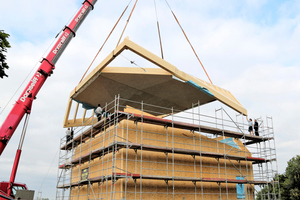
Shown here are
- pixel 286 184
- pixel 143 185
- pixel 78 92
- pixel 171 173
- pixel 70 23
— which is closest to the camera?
pixel 143 185

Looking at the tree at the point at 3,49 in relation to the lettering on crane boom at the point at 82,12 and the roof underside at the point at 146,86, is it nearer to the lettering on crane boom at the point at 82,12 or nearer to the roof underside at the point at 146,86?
the roof underside at the point at 146,86

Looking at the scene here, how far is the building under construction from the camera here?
14492 mm

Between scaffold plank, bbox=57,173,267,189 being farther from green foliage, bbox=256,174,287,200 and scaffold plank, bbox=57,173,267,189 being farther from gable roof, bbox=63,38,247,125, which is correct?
gable roof, bbox=63,38,247,125

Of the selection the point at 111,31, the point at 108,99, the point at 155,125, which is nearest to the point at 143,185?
the point at 155,125

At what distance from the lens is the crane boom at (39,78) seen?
1372 cm

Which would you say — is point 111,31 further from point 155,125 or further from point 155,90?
point 155,125

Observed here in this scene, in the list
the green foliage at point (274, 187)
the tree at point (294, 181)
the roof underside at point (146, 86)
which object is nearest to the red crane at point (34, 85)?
the roof underside at point (146, 86)

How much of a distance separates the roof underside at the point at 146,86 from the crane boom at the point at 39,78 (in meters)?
2.41

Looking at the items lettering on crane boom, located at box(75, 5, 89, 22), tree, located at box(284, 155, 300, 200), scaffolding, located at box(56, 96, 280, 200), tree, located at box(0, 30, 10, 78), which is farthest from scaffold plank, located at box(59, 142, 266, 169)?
tree, located at box(284, 155, 300, 200)

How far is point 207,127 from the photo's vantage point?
696 inches

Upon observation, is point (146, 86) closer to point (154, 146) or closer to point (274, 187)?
point (154, 146)

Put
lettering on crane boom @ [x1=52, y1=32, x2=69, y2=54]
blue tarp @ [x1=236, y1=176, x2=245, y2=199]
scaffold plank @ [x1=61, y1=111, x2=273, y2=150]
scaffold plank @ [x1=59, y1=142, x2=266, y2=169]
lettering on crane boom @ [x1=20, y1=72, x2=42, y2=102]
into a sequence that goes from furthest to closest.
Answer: blue tarp @ [x1=236, y1=176, x2=245, y2=199] → lettering on crane boom @ [x1=52, y1=32, x2=69, y2=54] → scaffold plank @ [x1=61, y1=111, x2=273, y2=150] → lettering on crane boom @ [x1=20, y1=72, x2=42, y2=102] → scaffold plank @ [x1=59, y1=142, x2=266, y2=169]

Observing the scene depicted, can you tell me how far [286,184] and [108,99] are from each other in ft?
70.6

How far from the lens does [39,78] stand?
15.4 meters
